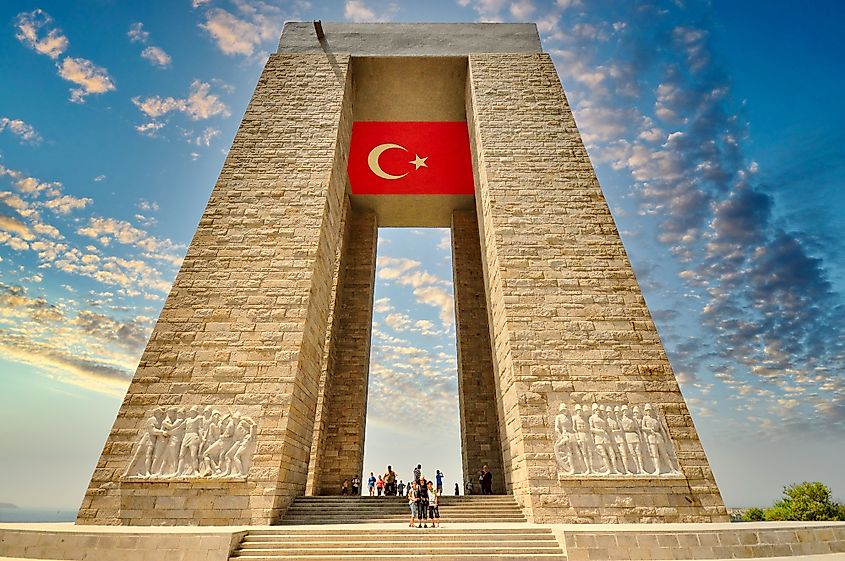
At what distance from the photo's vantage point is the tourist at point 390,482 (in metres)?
11.7

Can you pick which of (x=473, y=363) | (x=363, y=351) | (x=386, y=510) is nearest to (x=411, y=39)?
(x=363, y=351)

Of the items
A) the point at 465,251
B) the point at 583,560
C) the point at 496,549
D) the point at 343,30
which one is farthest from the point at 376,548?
the point at 343,30

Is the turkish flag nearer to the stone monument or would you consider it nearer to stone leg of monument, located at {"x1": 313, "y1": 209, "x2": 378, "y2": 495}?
the stone monument

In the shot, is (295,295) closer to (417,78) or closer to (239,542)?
(239,542)

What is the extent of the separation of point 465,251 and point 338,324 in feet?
17.5

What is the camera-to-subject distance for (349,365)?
14.4 metres

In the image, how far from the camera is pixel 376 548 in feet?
18.4

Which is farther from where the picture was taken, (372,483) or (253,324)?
(372,483)

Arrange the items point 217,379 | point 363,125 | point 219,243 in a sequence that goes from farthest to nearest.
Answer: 1. point 363,125
2. point 219,243
3. point 217,379

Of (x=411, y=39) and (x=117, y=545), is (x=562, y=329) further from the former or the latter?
(x=411, y=39)

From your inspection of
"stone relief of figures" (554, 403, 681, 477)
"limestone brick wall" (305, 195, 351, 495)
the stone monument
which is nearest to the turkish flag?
the stone monument

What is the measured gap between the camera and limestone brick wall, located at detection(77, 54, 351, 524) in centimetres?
680

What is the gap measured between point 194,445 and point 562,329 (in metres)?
6.55

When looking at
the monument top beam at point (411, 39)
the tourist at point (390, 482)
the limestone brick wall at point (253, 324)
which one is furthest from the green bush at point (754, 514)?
the monument top beam at point (411, 39)
